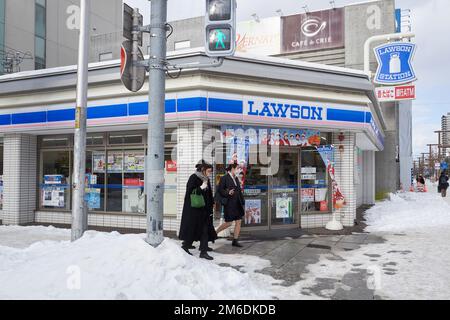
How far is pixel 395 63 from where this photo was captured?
51.6ft

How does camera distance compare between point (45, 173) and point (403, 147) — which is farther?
point (403, 147)

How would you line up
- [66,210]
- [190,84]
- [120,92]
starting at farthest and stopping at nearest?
1. [66,210]
2. [120,92]
3. [190,84]

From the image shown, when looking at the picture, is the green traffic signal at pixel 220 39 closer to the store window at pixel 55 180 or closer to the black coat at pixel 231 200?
the black coat at pixel 231 200

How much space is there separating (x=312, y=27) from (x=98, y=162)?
14.7 metres

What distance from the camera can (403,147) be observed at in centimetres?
2803

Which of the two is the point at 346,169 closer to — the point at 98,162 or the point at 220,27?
the point at 220,27

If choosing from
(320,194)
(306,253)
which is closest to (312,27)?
(320,194)

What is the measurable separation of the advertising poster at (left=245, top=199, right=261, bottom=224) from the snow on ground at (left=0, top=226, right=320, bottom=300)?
353 centimetres

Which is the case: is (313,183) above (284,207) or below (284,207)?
above

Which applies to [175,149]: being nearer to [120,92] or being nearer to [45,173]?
[120,92]

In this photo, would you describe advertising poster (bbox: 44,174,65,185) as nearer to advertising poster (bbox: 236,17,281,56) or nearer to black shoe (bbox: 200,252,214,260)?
black shoe (bbox: 200,252,214,260)

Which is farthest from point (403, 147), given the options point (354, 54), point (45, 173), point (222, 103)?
point (45, 173)

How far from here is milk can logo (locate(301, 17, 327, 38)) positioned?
19219mm
